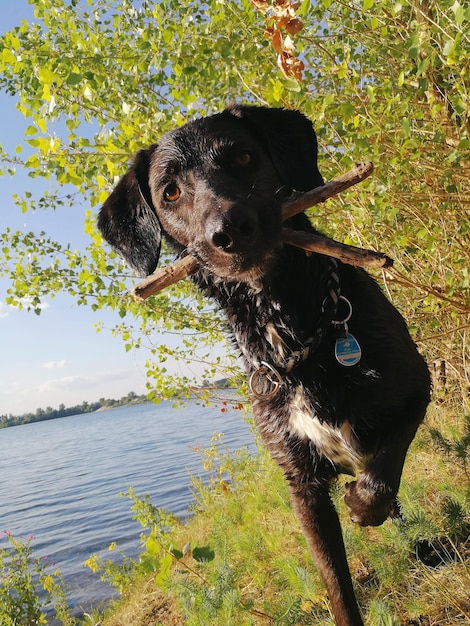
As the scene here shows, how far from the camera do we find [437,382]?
A: 6926mm

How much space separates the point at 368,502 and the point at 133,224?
6.69 feet

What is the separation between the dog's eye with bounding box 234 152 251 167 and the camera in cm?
288

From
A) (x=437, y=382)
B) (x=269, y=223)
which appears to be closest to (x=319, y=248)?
(x=269, y=223)

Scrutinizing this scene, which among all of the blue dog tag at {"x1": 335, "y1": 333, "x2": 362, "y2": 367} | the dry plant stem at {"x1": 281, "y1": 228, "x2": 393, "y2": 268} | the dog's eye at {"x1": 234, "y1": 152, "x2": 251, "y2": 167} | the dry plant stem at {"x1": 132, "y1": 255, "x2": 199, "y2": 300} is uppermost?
the dog's eye at {"x1": 234, "y1": 152, "x2": 251, "y2": 167}

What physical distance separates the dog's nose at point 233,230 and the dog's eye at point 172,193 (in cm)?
81

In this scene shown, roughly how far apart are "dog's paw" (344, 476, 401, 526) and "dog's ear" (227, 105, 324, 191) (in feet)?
5.00

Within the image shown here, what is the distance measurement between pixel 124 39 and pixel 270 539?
409 centimetres

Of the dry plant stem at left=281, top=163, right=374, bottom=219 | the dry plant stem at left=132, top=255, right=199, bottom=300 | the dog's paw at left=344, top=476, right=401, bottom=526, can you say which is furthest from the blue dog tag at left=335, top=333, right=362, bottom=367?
the dry plant stem at left=132, top=255, right=199, bottom=300

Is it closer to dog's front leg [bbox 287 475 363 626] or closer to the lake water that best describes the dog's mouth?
dog's front leg [bbox 287 475 363 626]

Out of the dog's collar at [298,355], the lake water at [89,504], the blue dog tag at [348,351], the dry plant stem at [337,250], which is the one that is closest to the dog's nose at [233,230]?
the dry plant stem at [337,250]

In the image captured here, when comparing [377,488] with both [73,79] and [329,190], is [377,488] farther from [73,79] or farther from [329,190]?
[73,79]

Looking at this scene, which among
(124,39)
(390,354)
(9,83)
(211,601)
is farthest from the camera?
(9,83)

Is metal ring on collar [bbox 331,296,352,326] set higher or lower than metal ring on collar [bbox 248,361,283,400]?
higher

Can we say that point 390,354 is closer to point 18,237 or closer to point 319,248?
point 319,248
